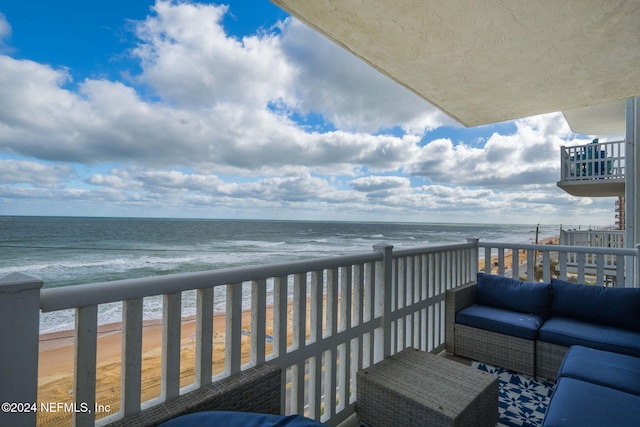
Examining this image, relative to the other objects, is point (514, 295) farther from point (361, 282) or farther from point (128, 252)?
point (128, 252)

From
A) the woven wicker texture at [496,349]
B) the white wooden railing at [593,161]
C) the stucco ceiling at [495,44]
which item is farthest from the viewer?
the white wooden railing at [593,161]

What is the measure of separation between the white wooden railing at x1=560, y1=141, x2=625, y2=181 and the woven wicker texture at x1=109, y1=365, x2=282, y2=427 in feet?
27.5

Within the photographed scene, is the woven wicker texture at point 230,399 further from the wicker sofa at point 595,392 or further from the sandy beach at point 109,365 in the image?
the sandy beach at point 109,365

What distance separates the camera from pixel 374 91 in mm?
7027

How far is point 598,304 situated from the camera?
2.46m

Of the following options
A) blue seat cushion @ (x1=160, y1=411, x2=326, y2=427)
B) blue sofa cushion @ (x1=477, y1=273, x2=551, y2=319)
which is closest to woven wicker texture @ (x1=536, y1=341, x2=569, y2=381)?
blue sofa cushion @ (x1=477, y1=273, x2=551, y2=319)

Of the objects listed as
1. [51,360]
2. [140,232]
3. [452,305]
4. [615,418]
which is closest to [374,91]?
[452,305]

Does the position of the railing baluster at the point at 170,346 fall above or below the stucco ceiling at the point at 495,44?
below

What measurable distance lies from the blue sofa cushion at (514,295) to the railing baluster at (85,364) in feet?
10.3

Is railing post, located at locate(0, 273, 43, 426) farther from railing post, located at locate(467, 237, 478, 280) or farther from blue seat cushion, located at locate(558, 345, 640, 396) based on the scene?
railing post, located at locate(467, 237, 478, 280)

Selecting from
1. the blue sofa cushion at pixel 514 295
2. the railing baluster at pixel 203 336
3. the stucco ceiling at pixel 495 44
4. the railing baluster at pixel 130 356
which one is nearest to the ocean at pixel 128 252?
the blue sofa cushion at pixel 514 295

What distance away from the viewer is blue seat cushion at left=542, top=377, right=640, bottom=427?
1.20 metres

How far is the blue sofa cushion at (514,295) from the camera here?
2.70m

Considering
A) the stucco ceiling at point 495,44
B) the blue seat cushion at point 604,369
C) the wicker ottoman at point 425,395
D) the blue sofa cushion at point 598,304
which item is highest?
the stucco ceiling at point 495,44
